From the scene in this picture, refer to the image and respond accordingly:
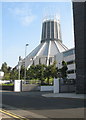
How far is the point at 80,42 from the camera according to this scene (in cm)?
2514

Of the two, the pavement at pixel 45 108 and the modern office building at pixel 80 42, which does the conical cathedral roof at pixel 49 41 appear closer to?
the modern office building at pixel 80 42

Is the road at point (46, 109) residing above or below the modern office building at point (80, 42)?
below

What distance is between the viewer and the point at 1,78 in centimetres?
7569

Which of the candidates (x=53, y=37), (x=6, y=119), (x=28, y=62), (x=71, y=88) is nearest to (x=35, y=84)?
(x=71, y=88)

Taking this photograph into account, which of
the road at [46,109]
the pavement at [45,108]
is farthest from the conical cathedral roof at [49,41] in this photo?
the road at [46,109]

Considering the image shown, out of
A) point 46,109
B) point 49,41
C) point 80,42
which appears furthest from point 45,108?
point 49,41

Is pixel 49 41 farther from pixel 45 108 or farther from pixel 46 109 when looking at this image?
pixel 46 109

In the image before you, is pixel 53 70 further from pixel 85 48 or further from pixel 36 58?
pixel 36 58

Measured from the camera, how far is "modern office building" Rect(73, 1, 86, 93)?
79.5 ft

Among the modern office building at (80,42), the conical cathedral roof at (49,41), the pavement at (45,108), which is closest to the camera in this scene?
the pavement at (45,108)

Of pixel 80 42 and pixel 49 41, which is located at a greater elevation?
pixel 49 41

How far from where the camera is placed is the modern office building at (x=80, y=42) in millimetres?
24239

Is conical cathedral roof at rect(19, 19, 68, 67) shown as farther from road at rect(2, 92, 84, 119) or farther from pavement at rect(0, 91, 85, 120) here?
road at rect(2, 92, 84, 119)

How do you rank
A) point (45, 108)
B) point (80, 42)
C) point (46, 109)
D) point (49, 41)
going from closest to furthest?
point (46, 109) → point (45, 108) → point (80, 42) → point (49, 41)
